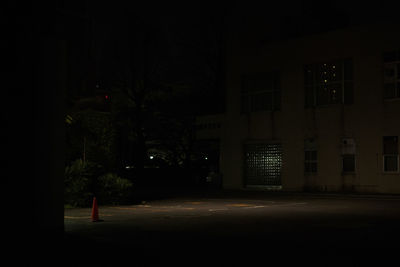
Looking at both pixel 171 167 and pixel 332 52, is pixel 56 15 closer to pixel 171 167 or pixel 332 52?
pixel 332 52

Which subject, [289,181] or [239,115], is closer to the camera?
[289,181]

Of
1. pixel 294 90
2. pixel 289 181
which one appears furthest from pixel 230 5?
pixel 289 181

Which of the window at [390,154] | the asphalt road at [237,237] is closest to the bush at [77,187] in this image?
the asphalt road at [237,237]

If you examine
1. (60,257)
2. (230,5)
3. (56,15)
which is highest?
(230,5)

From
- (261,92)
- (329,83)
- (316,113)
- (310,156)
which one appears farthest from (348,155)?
(261,92)

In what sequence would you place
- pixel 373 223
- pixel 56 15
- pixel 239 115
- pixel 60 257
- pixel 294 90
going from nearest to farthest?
pixel 60 257
pixel 56 15
pixel 373 223
pixel 294 90
pixel 239 115

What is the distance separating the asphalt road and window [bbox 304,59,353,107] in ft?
43.5

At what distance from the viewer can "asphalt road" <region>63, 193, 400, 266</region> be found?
10398 mm

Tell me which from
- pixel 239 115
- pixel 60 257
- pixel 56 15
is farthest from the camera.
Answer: pixel 239 115

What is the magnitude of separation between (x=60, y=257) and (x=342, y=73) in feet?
82.3

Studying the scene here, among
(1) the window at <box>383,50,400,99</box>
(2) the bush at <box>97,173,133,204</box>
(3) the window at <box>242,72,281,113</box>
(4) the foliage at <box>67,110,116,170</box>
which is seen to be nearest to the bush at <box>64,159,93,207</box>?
(2) the bush at <box>97,173,133,204</box>

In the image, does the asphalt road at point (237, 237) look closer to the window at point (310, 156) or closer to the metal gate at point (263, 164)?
the window at point (310, 156)

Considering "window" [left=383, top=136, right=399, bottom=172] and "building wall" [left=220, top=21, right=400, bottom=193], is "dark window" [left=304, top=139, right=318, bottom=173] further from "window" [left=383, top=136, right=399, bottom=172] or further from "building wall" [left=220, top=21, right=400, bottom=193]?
"window" [left=383, top=136, right=399, bottom=172]

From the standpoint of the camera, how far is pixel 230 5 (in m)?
50.3
